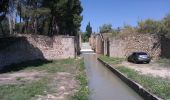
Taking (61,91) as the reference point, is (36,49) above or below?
above

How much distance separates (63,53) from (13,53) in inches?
357

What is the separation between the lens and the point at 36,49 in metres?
36.4

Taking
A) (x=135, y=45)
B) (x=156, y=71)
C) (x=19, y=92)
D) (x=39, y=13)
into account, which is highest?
(x=39, y=13)

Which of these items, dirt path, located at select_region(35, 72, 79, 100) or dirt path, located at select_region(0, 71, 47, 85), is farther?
dirt path, located at select_region(0, 71, 47, 85)

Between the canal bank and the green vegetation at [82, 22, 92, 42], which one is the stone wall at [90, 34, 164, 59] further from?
the green vegetation at [82, 22, 92, 42]

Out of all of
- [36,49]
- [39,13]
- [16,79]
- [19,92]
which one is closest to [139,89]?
[19,92]

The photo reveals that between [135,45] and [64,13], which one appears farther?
[64,13]

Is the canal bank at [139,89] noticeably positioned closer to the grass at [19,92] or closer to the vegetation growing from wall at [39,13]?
the grass at [19,92]

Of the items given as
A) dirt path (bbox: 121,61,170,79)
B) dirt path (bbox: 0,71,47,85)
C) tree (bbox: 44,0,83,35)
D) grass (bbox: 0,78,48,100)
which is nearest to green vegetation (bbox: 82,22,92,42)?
tree (bbox: 44,0,83,35)

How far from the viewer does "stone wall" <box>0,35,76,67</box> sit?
3019 centimetres

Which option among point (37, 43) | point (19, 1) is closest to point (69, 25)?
point (37, 43)

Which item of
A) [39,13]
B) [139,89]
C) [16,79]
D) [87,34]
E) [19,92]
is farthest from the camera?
[87,34]

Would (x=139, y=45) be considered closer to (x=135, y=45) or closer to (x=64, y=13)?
(x=135, y=45)

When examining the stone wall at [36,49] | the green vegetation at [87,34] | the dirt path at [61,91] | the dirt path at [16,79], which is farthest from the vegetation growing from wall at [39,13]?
the green vegetation at [87,34]
